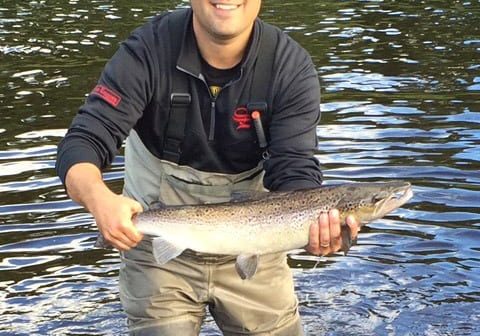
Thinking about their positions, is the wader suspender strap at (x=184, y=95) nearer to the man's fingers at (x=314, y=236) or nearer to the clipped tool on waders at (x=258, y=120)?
the clipped tool on waders at (x=258, y=120)

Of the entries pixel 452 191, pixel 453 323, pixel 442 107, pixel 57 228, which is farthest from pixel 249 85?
pixel 442 107

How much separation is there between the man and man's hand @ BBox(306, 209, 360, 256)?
0.05m

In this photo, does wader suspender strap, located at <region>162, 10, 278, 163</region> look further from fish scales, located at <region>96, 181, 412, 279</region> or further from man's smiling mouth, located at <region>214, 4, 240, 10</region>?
fish scales, located at <region>96, 181, 412, 279</region>

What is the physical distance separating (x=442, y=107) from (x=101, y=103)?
8.36 m

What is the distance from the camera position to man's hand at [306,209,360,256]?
489 centimetres

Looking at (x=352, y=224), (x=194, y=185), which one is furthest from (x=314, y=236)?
(x=194, y=185)

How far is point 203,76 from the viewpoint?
5.32 m

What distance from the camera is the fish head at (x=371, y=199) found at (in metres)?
4.95

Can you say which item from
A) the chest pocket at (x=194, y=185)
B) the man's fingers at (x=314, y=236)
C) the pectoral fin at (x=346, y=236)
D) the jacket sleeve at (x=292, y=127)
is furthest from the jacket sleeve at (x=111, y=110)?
the pectoral fin at (x=346, y=236)

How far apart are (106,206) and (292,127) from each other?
4.00ft

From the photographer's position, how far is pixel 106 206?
4586 mm

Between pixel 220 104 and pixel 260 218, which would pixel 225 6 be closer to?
pixel 220 104

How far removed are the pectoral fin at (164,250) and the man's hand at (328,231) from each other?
2.14 feet

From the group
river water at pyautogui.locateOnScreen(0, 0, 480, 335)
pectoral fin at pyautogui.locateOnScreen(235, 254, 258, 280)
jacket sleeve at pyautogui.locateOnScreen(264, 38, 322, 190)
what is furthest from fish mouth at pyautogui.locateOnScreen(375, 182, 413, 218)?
river water at pyautogui.locateOnScreen(0, 0, 480, 335)
